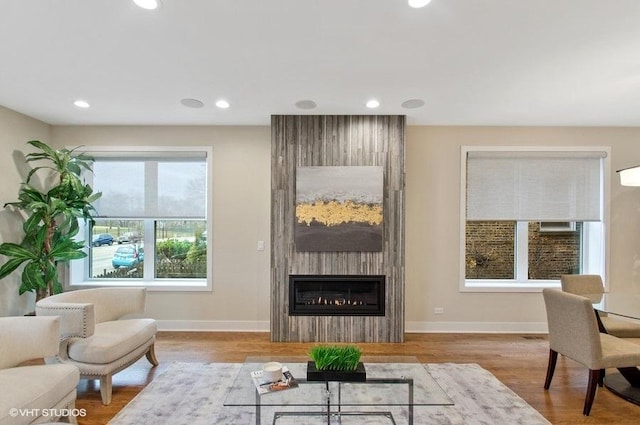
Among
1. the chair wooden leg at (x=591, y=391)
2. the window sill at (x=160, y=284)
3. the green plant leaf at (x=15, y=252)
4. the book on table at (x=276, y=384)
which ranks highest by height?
the green plant leaf at (x=15, y=252)

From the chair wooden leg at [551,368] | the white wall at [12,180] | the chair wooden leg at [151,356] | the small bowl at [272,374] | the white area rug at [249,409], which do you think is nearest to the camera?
the small bowl at [272,374]

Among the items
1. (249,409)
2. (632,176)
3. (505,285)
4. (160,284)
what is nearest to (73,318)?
(249,409)

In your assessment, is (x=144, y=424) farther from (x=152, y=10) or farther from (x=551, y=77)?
(x=551, y=77)

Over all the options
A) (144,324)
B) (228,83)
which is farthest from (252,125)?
(144,324)

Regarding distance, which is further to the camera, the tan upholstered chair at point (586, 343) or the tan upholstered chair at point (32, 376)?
the tan upholstered chair at point (586, 343)

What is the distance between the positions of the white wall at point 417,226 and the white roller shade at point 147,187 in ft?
0.72

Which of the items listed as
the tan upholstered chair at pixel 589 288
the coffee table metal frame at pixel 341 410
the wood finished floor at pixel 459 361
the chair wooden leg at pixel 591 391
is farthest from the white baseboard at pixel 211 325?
Result: the tan upholstered chair at pixel 589 288

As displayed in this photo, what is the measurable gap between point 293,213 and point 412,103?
1.78m

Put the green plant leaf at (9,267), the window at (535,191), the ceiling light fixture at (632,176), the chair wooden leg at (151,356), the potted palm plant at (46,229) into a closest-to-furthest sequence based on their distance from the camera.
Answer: the ceiling light fixture at (632,176)
the chair wooden leg at (151,356)
the green plant leaf at (9,267)
the potted palm plant at (46,229)
the window at (535,191)

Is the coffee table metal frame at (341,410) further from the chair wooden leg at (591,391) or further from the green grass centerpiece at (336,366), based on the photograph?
the chair wooden leg at (591,391)

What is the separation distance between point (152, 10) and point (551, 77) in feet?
10.2

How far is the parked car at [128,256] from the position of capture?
182 inches

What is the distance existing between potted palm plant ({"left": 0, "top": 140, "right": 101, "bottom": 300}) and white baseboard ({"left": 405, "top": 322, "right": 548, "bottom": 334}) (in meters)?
4.17

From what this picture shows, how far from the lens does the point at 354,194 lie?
3.91 m
